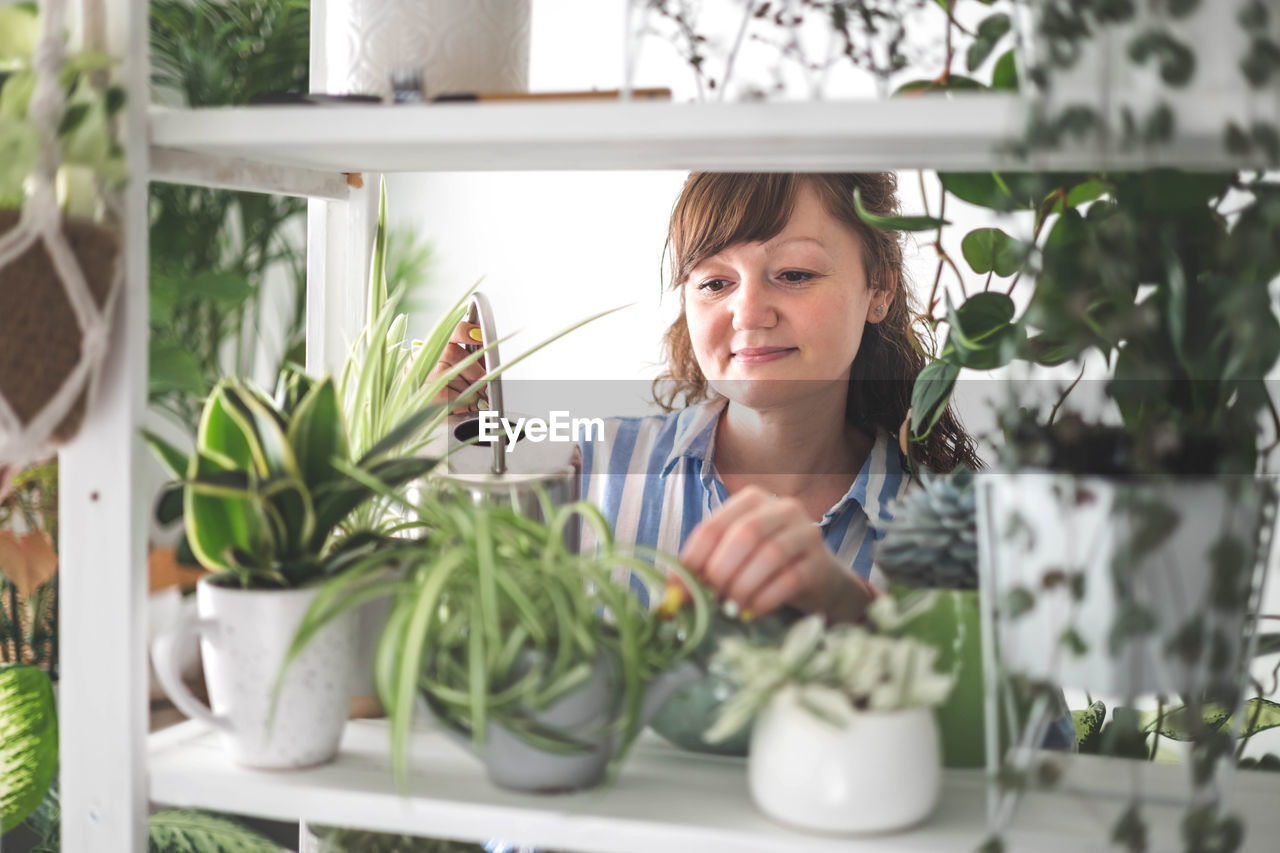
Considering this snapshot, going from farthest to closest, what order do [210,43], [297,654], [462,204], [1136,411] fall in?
1. [462,204]
2. [210,43]
3. [1136,411]
4. [297,654]

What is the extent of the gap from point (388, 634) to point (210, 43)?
2213 millimetres

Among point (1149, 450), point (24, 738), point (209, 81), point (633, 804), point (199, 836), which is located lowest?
point (199, 836)

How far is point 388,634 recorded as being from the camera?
2.09 feet

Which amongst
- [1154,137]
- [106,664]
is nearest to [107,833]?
[106,664]

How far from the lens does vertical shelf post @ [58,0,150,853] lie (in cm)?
72

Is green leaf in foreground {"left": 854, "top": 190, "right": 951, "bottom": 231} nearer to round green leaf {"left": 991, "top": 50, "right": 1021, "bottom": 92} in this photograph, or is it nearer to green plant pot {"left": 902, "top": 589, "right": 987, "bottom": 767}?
round green leaf {"left": 991, "top": 50, "right": 1021, "bottom": 92}

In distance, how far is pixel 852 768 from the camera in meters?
0.61

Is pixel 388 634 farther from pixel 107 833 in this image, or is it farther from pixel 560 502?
pixel 107 833

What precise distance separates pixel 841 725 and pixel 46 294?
0.55 meters

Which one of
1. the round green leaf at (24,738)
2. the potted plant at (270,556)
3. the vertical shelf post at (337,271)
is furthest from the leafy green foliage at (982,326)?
the round green leaf at (24,738)

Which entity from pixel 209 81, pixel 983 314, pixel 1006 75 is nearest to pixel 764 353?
pixel 983 314

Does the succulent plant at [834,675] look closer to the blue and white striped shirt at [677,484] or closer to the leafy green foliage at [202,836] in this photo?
the leafy green foliage at [202,836]

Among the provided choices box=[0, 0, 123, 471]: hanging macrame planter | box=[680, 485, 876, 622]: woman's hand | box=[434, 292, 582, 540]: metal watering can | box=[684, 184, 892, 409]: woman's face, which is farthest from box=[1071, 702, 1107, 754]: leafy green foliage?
box=[0, 0, 123, 471]: hanging macrame planter

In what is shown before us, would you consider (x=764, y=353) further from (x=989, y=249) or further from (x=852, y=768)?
(x=852, y=768)
